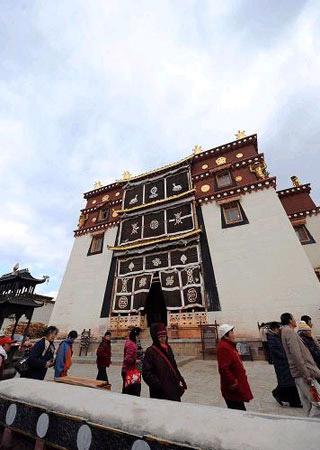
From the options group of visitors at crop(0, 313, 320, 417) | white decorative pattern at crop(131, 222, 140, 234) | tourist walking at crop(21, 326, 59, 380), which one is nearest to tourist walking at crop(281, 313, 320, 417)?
group of visitors at crop(0, 313, 320, 417)

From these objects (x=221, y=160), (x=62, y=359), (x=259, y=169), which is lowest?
(x=62, y=359)

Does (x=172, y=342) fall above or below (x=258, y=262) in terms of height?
below

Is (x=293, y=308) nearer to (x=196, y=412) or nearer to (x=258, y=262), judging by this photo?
(x=258, y=262)

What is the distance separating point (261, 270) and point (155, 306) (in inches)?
258

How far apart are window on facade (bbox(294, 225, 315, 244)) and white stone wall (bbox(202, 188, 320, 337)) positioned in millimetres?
2673

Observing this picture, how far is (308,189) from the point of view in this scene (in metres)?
15.3

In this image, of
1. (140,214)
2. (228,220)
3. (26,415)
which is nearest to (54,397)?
(26,415)

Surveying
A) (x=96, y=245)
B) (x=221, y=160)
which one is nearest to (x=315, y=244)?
(x=221, y=160)

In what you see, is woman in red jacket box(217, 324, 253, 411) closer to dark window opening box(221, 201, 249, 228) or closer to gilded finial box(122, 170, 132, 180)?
dark window opening box(221, 201, 249, 228)

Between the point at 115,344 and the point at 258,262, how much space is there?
8.31m

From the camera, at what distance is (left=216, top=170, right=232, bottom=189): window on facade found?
15.5 m

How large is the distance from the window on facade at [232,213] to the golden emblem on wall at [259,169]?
2351 millimetres

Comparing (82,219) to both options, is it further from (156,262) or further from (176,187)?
(156,262)

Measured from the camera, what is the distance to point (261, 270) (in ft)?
37.4
